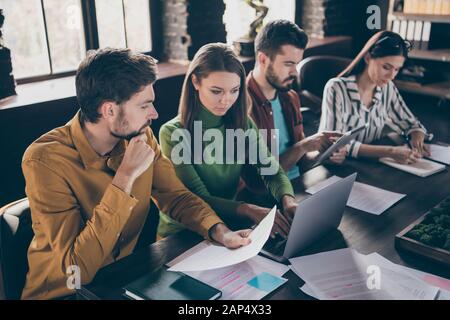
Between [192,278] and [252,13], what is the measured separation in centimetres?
267

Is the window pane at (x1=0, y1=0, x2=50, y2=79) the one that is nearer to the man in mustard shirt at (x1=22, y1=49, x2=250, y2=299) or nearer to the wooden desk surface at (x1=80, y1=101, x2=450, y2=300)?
the man in mustard shirt at (x1=22, y1=49, x2=250, y2=299)

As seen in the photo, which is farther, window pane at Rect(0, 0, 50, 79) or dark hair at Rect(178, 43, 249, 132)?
window pane at Rect(0, 0, 50, 79)

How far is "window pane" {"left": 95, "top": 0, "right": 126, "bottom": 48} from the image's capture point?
109 inches

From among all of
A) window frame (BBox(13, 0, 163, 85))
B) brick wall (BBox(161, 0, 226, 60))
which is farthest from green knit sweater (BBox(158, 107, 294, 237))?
brick wall (BBox(161, 0, 226, 60))

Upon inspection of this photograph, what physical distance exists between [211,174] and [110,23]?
1.52 metres

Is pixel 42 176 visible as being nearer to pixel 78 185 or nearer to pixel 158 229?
pixel 78 185

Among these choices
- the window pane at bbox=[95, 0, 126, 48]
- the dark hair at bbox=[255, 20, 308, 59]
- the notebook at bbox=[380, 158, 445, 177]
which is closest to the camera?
the notebook at bbox=[380, 158, 445, 177]

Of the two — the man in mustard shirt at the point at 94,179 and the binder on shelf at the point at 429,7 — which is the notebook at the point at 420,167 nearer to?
the man in mustard shirt at the point at 94,179

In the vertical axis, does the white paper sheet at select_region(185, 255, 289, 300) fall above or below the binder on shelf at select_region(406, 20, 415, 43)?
below

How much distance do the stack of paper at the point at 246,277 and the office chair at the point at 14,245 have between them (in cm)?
40

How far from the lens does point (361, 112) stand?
7.88ft

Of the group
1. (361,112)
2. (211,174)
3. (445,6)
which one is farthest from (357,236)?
(445,6)

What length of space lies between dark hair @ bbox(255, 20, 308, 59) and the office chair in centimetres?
125
